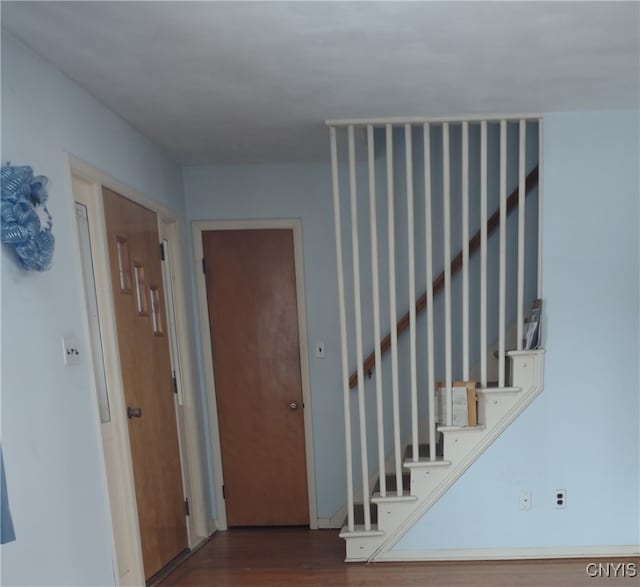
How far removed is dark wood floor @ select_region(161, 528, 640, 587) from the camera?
216 centimetres

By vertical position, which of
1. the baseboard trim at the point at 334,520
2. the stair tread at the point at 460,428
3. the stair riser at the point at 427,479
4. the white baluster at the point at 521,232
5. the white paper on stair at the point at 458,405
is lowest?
the baseboard trim at the point at 334,520

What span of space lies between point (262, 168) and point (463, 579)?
2720 millimetres

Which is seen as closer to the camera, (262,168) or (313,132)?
(313,132)

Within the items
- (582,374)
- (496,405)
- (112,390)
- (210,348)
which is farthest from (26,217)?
(582,374)

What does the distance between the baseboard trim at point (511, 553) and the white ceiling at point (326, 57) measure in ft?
7.82

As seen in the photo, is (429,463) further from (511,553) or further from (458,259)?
(458,259)

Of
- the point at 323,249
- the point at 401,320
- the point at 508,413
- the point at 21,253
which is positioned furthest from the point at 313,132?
the point at 508,413

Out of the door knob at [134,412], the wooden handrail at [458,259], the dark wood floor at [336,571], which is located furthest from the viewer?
the wooden handrail at [458,259]

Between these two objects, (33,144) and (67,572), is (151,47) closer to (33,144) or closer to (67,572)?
(33,144)

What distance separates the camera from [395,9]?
1.31m

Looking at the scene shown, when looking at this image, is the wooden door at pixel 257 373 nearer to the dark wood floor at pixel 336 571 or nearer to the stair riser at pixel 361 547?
the dark wood floor at pixel 336 571

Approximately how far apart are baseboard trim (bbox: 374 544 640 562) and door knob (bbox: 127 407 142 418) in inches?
60.7

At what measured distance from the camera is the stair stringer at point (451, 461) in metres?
2.26

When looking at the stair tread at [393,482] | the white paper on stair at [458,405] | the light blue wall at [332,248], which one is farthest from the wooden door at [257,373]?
the white paper on stair at [458,405]
